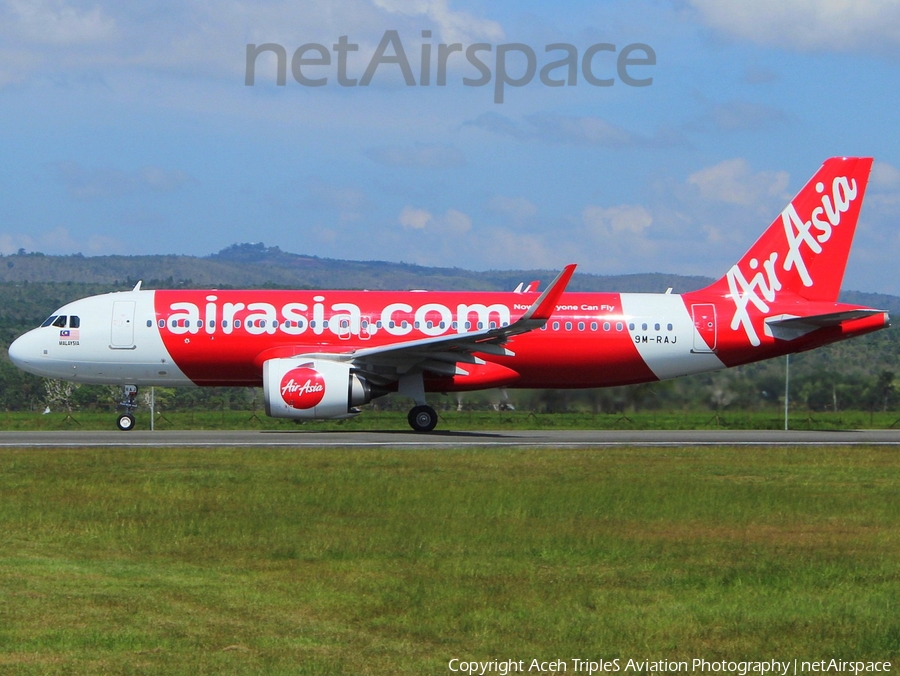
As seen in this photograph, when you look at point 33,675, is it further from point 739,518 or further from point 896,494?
point 896,494

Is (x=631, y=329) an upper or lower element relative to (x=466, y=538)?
upper

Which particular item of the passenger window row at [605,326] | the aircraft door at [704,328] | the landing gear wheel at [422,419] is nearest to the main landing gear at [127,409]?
the landing gear wheel at [422,419]

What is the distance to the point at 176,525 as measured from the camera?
1459 centimetres

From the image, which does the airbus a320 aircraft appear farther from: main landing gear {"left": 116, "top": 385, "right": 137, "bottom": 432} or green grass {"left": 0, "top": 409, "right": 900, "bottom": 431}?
green grass {"left": 0, "top": 409, "right": 900, "bottom": 431}

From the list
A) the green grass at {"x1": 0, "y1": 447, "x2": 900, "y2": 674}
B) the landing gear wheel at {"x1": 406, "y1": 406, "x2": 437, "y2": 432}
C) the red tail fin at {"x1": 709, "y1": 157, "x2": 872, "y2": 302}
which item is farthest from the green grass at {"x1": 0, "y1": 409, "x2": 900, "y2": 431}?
the green grass at {"x1": 0, "y1": 447, "x2": 900, "y2": 674}

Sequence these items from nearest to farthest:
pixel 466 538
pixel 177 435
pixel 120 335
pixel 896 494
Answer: pixel 466 538, pixel 896 494, pixel 177 435, pixel 120 335

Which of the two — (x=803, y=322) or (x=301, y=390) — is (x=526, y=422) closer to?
(x=803, y=322)

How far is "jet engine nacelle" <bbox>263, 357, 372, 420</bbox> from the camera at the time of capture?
30.2m

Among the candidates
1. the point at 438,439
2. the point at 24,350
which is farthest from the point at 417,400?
the point at 24,350

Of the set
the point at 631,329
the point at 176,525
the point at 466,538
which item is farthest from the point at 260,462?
the point at 631,329

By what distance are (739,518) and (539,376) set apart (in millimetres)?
18347

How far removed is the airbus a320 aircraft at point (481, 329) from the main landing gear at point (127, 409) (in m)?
0.06

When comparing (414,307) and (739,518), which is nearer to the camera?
(739,518)

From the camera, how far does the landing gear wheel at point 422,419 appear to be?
1300 inches
